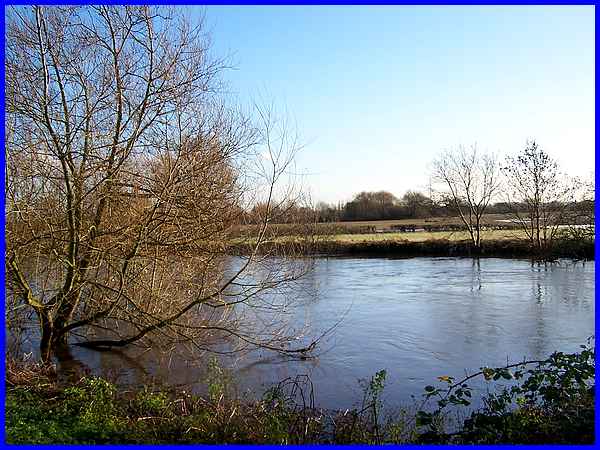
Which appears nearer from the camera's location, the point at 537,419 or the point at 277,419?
the point at 537,419

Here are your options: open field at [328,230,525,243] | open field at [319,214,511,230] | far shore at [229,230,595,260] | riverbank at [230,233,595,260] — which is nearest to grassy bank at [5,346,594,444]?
riverbank at [230,233,595,260]

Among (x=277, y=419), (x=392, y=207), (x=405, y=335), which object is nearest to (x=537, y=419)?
(x=277, y=419)

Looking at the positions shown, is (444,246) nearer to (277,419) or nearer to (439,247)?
(439,247)

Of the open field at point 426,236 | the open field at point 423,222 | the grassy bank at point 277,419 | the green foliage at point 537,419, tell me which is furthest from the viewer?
the open field at point 423,222

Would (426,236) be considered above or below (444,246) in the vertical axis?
above

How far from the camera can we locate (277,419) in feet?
15.9

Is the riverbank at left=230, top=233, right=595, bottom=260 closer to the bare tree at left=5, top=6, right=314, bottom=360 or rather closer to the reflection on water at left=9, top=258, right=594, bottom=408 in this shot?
the reflection on water at left=9, top=258, right=594, bottom=408

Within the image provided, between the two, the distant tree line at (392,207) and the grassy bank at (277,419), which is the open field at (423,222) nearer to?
the distant tree line at (392,207)

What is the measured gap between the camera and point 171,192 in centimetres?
688

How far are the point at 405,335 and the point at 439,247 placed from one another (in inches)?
755

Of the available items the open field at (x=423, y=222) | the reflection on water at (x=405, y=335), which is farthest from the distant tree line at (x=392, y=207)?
the reflection on water at (x=405, y=335)

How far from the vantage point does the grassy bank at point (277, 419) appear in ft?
15.0

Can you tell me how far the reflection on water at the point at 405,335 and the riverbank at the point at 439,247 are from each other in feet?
20.3

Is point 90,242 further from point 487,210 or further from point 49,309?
point 487,210
